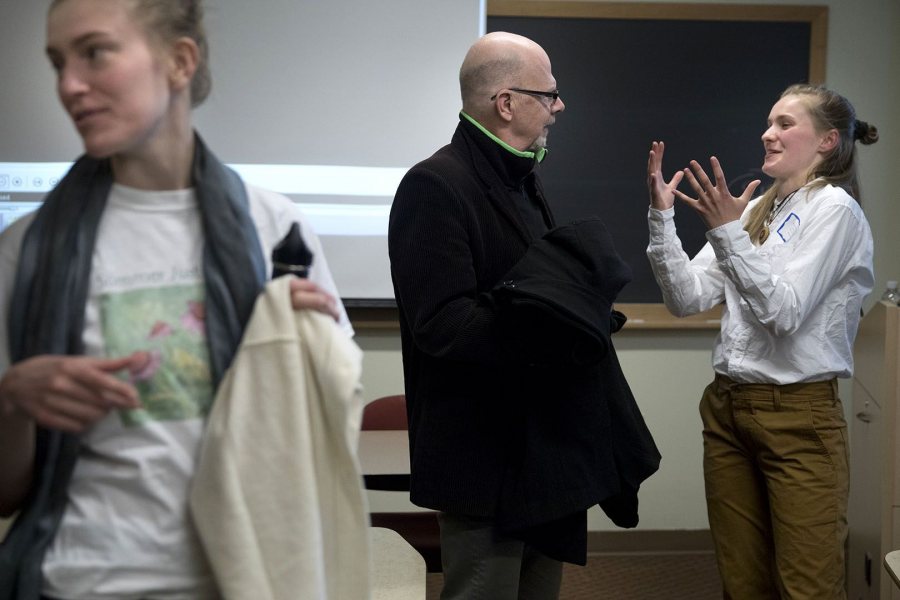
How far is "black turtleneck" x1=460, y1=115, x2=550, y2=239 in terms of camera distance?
→ 6.73ft

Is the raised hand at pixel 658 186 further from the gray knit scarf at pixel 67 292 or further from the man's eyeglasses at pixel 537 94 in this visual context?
the gray knit scarf at pixel 67 292

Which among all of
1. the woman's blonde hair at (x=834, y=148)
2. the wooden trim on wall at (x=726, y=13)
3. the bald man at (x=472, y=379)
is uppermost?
the wooden trim on wall at (x=726, y=13)

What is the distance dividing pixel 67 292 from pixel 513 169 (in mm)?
1207

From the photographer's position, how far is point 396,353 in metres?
4.05

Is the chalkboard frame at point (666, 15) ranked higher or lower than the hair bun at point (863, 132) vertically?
higher

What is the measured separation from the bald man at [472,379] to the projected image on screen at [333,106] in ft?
6.12

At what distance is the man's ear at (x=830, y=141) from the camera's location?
274 centimetres

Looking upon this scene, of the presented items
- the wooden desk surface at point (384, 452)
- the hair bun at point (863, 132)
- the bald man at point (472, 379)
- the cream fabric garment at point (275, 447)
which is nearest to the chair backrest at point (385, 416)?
the wooden desk surface at point (384, 452)

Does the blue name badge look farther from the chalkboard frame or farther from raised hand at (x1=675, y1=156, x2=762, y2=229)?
the chalkboard frame

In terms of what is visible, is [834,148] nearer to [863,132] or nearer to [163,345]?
[863,132]

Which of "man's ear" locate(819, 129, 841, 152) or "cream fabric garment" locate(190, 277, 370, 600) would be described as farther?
"man's ear" locate(819, 129, 841, 152)

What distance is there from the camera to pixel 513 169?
6.81 ft

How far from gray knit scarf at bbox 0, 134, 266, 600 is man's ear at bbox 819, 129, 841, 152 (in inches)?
83.5

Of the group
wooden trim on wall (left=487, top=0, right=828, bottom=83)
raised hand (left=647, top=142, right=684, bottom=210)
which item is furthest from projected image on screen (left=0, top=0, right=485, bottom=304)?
raised hand (left=647, top=142, right=684, bottom=210)
